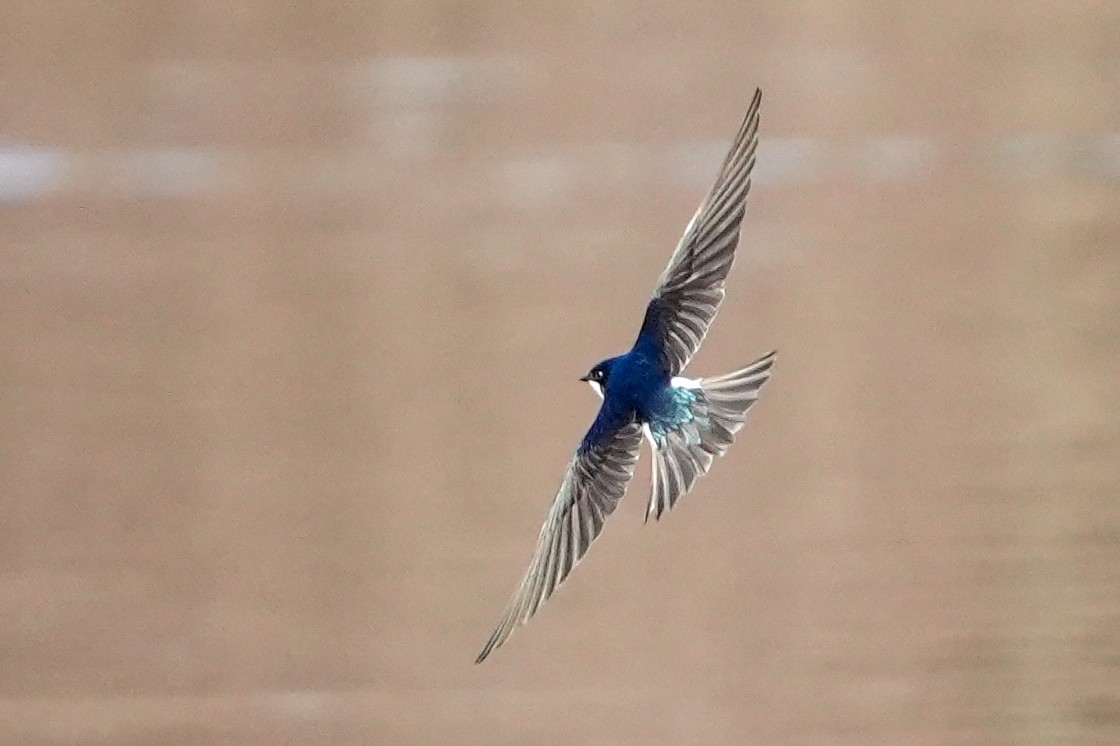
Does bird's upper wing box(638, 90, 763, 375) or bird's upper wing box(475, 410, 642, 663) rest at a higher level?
bird's upper wing box(638, 90, 763, 375)

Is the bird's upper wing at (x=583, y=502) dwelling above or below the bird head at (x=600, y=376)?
below

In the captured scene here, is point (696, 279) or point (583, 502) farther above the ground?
point (696, 279)

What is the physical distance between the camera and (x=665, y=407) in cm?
104

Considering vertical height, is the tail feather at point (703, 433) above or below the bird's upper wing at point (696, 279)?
below

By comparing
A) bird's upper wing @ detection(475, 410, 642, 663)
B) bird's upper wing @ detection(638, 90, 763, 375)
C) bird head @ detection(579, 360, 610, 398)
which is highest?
bird's upper wing @ detection(638, 90, 763, 375)

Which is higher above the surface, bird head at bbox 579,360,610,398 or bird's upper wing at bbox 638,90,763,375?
bird's upper wing at bbox 638,90,763,375

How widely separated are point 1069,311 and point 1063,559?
241mm

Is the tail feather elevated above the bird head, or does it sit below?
below

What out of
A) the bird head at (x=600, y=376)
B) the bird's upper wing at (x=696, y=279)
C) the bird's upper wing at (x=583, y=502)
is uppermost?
the bird's upper wing at (x=696, y=279)

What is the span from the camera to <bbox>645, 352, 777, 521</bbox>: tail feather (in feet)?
3.38

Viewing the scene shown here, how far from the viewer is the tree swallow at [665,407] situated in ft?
3.35

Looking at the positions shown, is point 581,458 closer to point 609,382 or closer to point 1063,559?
point 609,382

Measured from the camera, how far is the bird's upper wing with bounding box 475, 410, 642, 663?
3.25 ft

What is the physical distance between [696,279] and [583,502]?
178 millimetres
